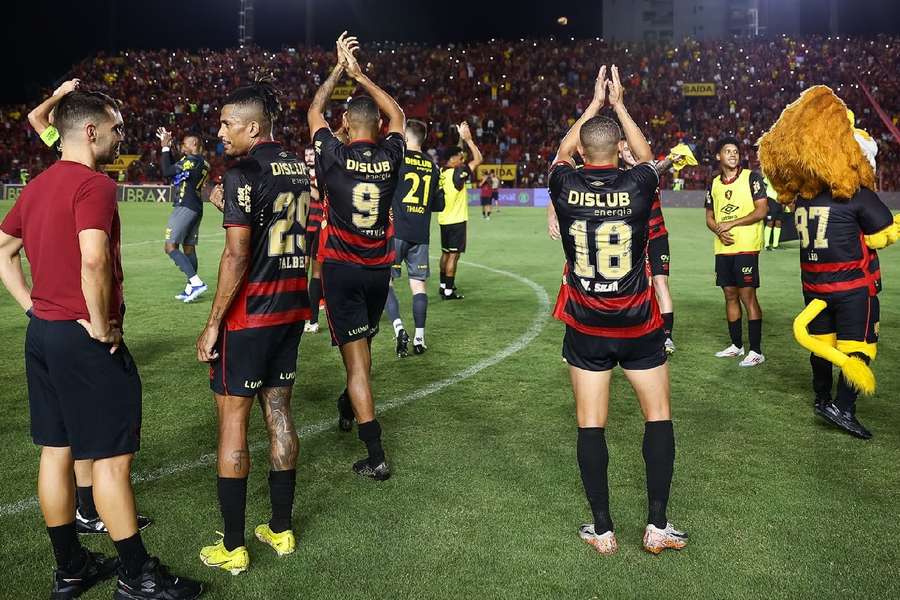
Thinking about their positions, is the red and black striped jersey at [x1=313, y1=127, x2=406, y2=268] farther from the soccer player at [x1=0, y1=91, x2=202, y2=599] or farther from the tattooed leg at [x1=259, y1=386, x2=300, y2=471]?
the soccer player at [x1=0, y1=91, x2=202, y2=599]

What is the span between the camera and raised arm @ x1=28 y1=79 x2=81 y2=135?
382cm

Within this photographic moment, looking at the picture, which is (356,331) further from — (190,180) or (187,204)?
(187,204)

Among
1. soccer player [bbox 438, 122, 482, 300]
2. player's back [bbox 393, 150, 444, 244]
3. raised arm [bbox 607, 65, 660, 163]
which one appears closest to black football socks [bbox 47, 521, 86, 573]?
raised arm [bbox 607, 65, 660, 163]

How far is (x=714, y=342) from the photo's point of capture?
894 centimetres

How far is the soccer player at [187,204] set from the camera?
38.3 ft

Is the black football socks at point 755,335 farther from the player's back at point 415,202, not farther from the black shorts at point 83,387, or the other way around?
the black shorts at point 83,387

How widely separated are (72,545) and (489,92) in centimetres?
4537

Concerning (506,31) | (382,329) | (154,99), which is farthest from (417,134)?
(506,31)

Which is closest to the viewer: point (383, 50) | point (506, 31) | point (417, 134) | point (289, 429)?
point (289, 429)

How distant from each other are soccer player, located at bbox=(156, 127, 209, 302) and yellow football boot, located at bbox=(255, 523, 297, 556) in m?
8.12

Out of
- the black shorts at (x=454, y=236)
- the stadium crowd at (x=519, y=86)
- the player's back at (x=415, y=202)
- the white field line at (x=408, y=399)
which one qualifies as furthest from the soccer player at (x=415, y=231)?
the stadium crowd at (x=519, y=86)

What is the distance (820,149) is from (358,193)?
3099mm

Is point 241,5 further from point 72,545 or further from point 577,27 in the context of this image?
point 72,545

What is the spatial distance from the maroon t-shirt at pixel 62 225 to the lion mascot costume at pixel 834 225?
437 centimetres
